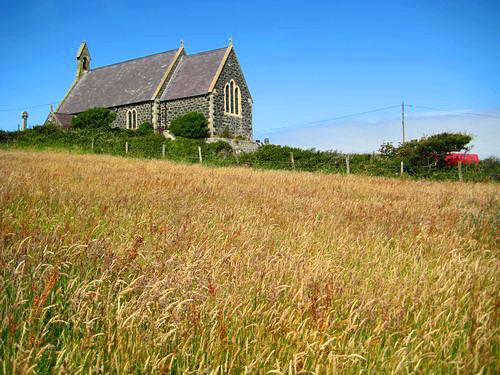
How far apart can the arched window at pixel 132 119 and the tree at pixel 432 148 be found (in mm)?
24466

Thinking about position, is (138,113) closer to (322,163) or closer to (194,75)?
(194,75)

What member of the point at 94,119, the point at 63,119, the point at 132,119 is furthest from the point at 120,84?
the point at 63,119

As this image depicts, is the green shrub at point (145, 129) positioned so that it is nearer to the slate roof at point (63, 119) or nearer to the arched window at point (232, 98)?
the arched window at point (232, 98)

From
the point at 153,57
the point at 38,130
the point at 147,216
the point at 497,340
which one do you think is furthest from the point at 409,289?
the point at 153,57

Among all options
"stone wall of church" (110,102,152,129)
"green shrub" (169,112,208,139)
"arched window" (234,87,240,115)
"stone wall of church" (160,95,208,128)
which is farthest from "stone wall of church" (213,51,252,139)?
"stone wall of church" (110,102,152,129)

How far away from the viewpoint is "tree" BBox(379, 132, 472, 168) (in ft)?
56.6

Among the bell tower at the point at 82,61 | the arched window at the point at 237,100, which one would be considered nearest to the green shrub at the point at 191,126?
the arched window at the point at 237,100

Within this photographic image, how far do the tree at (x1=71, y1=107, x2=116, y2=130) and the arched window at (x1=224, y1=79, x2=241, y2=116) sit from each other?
1062cm

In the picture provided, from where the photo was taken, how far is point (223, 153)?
845 inches

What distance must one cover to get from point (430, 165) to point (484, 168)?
8.25 ft

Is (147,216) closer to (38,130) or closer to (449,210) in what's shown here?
(449,210)

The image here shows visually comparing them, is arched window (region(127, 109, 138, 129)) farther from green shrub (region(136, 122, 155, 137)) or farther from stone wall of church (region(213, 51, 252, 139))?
stone wall of church (region(213, 51, 252, 139))

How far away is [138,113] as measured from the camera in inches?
1272

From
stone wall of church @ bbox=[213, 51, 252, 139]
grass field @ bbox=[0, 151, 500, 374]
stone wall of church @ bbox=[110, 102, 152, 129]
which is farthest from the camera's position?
stone wall of church @ bbox=[110, 102, 152, 129]
